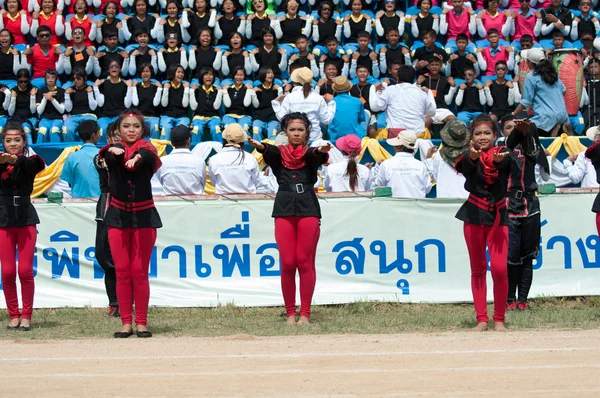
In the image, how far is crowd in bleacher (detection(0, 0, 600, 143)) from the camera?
52.4ft

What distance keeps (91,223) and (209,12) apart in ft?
26.9

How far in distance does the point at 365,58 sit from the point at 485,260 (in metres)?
8.86

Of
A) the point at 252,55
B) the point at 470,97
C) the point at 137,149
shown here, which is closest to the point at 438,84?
the point at 470,97

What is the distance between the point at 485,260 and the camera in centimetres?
866

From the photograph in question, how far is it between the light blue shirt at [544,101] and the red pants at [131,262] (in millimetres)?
7171

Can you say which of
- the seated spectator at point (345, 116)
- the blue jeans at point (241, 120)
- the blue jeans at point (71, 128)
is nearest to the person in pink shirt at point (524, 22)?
the seated spectator at point (345, 116)

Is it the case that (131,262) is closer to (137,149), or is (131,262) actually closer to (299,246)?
(137,149)

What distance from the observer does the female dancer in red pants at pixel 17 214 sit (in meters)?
8.99

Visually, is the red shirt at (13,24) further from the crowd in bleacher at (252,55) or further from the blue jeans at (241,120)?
the blue jeans at (241,120)

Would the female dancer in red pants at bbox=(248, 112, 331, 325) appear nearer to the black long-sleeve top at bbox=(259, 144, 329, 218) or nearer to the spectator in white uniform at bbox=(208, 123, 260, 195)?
the black long-sleeve top at bbox=(259, 144, 329, 218)

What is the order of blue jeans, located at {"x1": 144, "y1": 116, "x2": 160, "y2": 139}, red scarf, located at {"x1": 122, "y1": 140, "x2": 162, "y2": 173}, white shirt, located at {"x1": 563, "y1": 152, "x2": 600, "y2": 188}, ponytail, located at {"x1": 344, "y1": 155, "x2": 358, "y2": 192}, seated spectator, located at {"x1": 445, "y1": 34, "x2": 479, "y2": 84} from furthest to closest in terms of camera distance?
seated spectator, located at {"x1": 445, "y1": 34, "x2": 479, "y2": 84} → blue jeans, located at {"x1": 144, "y1": 116, "x2": 160, "y2": 139} → white shirt, located at {"x1": 563, "y1": 152, "x2": 600, "y2": 188} → ponytail, located at {"x1": 344, "y1": 155, "x2": 358, "y2": 192} → red scarf, located at {"x1": 122, "y1": 140, "x2": 162, "y2": 173}

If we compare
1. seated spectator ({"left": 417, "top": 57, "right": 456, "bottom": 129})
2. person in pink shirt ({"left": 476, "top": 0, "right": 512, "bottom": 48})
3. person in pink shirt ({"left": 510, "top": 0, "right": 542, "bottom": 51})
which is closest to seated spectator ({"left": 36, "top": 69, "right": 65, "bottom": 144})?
seated spectator ({"left": 417, "top": 57, "right": 456, "bottom": 129})

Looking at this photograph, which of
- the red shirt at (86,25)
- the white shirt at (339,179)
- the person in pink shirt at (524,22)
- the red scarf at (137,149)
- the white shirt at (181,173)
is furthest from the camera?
the person in pink shirt at (524,22)

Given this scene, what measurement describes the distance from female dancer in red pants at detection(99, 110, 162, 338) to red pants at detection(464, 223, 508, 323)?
8.66 feet
